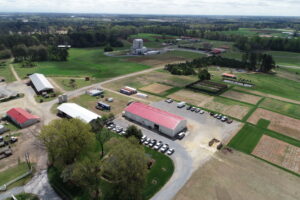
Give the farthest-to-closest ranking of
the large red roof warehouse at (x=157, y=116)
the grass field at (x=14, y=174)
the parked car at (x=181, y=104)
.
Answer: the parked car at (x=181, y=104)
the large red roof warehouse at (x=157, y=116)
the grass field at (x=14, y=174)

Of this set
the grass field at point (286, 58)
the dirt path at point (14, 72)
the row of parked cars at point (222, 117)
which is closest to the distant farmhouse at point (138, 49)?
the dirt path at point (14, 72)

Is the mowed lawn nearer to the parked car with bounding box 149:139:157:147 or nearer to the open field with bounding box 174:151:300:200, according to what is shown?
the parked car with bounding box 149:139:157:147

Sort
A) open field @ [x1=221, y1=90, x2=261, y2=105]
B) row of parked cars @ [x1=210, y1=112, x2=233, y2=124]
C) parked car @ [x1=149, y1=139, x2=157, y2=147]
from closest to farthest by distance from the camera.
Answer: parked car @ [x1=149, y1=139, x2=157, y2=147] < row of parked cars @ [x1=210, y1=112, x2=233, y2=124] < open field @ [x1=221, y1=90, x2=261, y2=105]

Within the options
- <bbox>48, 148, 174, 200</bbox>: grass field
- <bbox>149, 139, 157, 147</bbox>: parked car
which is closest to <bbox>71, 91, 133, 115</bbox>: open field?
<bbox>149, 139, 157, 147</bbox>: parked car

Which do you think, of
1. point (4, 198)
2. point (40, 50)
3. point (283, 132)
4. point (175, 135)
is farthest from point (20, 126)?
point (40, 50)

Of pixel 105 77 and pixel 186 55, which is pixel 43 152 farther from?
pixel 186 55

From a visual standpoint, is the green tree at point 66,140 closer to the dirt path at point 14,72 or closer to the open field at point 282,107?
the open field at point 282,107

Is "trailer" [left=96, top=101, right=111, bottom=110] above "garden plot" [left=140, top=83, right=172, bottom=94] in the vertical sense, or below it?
below
